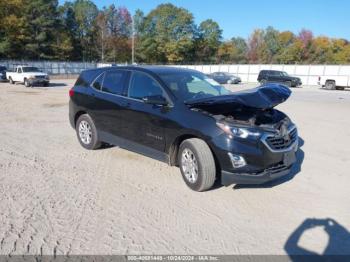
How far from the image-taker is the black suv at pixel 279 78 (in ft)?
115

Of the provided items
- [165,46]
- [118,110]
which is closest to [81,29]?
[165,46]

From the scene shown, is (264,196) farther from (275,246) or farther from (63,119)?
(63,119)

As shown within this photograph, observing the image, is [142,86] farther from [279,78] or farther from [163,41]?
[163,41]

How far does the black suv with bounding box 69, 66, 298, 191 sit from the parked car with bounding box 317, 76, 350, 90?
3015 centimetres

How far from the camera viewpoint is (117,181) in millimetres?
5320

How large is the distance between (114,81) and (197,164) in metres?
2.60

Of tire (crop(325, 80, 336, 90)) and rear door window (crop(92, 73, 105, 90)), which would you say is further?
tire (crop(325, 80, 336, 90))

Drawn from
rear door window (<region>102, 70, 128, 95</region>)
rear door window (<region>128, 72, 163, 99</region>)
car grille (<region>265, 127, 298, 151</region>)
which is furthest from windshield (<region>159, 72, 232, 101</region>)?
car grille (<region>265, 127, 298, 151</region>)

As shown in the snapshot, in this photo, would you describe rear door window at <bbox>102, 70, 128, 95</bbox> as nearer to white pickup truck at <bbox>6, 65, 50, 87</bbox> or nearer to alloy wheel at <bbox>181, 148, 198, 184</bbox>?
alloy wheel at <bbox>181, 148, 198, 184</bbox>

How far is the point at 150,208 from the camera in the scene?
4.39 m

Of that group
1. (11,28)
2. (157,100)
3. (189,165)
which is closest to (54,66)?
(11,28)

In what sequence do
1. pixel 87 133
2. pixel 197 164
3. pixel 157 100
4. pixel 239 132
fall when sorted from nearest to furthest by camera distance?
pixel 239 132 → pixel 197 164 → pixel 157 100 → pixel 87 133

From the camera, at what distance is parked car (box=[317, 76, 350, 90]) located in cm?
3222

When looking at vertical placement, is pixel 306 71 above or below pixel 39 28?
below
